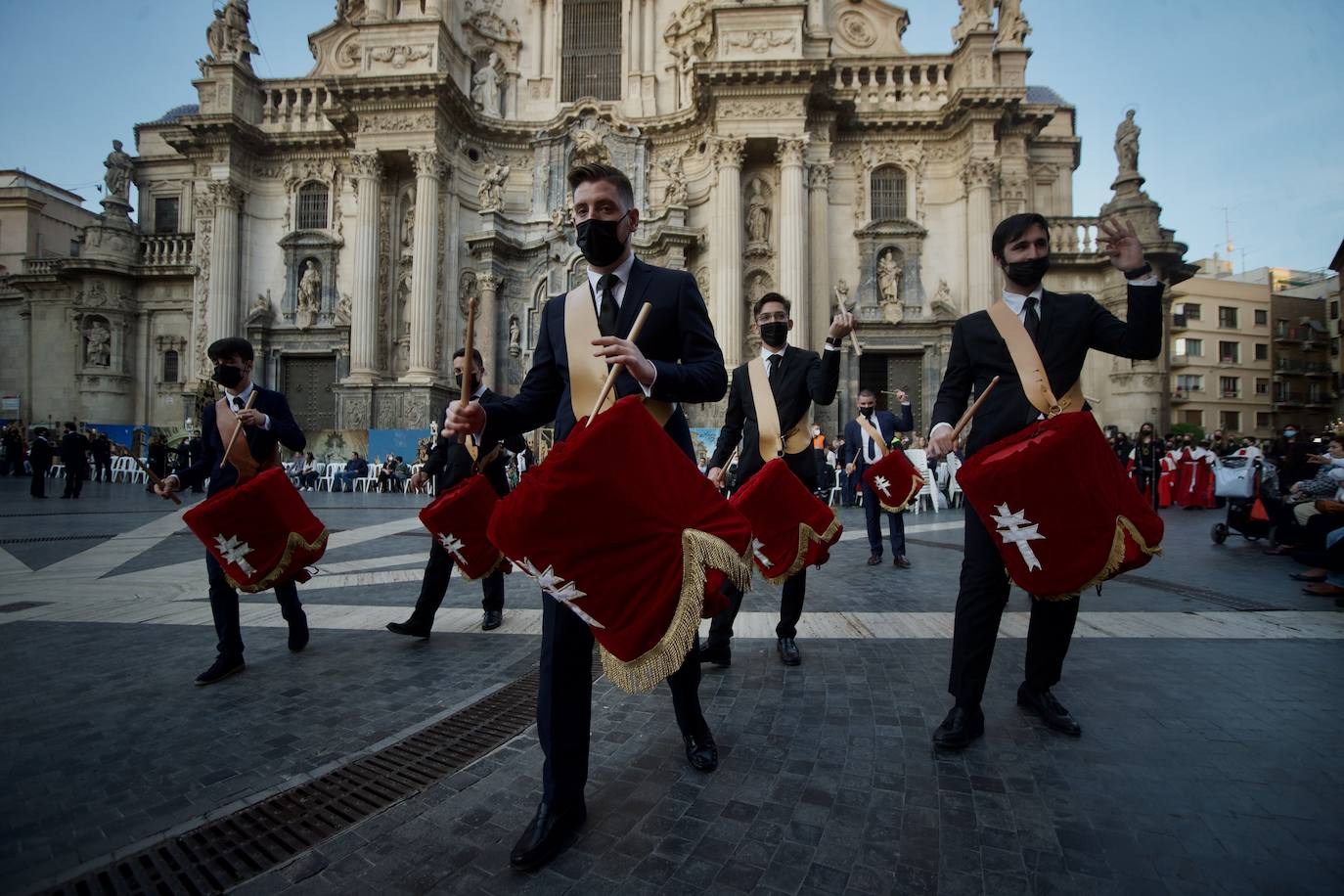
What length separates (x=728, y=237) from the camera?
794 inches

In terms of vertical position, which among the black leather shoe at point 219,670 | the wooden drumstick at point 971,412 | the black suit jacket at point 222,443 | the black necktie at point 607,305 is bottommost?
the black leather shoe at point 219,670

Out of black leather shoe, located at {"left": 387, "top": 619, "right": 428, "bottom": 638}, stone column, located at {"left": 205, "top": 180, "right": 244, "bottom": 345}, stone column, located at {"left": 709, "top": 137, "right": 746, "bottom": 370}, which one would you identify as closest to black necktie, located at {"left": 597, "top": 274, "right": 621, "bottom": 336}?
black leather shoe, located at {"left": 387, "top": 619, "right": 428, "bottom": 638}

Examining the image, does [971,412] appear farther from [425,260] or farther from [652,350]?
[425,260]

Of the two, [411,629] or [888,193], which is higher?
[888,193]

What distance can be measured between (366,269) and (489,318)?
4.52 meters

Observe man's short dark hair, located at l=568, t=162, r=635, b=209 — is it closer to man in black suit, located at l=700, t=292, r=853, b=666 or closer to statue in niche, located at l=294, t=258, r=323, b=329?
man in black suit, located at l=700, t=292, r=853, b=666

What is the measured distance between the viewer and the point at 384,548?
8258mm

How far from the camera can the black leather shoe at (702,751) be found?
247cm

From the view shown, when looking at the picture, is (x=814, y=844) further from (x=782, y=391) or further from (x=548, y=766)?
(x=782, y=391)

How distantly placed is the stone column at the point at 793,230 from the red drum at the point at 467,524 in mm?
16944

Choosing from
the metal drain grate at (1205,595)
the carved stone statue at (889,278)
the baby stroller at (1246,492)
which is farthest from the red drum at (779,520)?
the carved stone statue at (889,278)

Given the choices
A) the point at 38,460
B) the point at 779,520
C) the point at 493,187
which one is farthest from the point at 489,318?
the point at 779,520

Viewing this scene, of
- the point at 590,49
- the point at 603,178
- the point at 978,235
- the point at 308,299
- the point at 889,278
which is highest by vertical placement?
the point at 590,49

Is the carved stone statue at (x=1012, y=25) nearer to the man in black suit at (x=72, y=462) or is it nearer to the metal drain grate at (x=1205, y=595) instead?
the metal drain grate at (x=1205, y=595)
